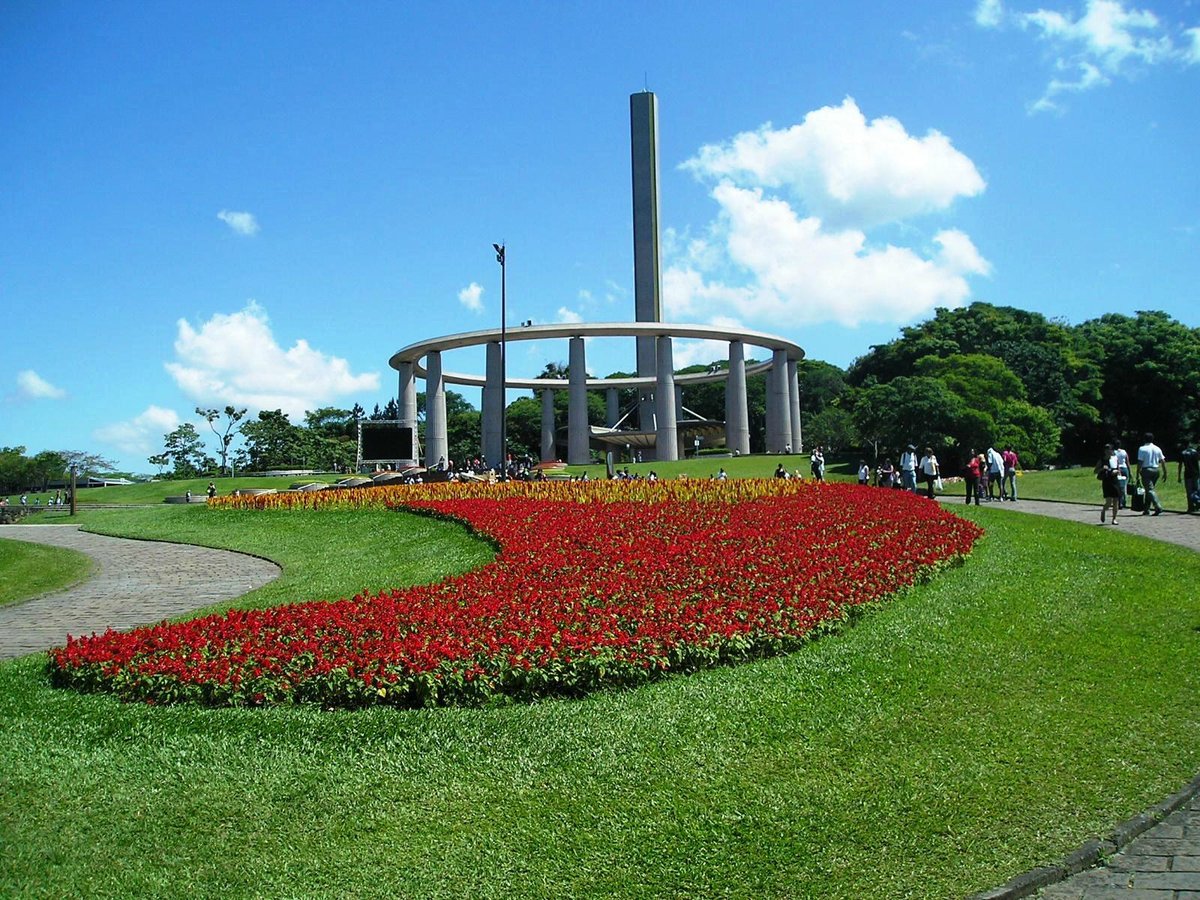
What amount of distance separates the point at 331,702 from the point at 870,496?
1327 centimetres

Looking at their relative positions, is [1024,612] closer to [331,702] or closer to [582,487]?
[331,702]

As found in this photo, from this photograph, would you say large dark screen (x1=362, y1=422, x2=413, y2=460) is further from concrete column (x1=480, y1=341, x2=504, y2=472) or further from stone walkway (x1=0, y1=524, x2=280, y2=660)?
stone walkway (x1=0, y1=524, x2=280, y2=660)

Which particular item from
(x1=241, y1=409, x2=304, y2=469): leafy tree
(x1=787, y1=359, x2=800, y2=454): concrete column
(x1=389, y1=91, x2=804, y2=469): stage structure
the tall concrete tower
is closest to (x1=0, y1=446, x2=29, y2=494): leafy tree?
(x1=241, y1=409, x2=304, y2=469): leafy tree

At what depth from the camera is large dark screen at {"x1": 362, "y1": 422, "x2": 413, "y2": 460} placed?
3925cm

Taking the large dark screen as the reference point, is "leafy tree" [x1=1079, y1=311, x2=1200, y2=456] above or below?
above

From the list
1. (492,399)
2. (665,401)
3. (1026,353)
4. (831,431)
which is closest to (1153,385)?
(1026,353)

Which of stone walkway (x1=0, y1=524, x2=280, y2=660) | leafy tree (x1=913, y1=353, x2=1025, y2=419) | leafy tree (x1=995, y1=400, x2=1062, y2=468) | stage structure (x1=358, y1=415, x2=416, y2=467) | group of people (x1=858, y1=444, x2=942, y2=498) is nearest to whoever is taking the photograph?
stone walkway (x1=0, y1=524, x2=280, y2=660)

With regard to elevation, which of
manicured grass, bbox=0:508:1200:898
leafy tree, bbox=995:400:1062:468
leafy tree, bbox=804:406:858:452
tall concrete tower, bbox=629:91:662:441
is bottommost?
manicured grass, bbox=0:508:1200:898

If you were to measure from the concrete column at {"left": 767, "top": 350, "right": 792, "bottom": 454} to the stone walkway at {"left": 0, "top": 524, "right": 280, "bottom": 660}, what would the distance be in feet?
139

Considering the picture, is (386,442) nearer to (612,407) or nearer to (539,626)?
(612,407)

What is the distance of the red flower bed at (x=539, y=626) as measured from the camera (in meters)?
5.96

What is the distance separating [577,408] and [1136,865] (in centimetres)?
4841

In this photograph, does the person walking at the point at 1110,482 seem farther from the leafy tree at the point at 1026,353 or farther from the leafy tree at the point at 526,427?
the leafy tree at the point at 526,427

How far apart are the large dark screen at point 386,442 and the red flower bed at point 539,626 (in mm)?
28058
